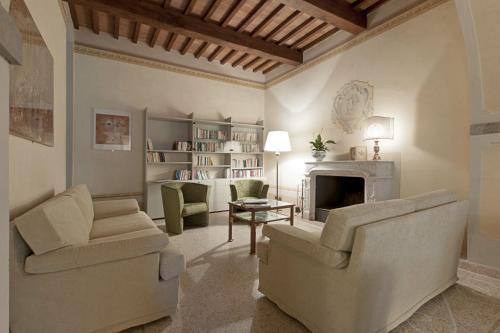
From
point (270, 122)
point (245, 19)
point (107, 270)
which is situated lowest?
point (107, 270)

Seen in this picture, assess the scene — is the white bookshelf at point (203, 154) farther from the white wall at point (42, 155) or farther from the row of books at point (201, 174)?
the white wall at point (42, 155)

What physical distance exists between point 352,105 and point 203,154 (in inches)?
125

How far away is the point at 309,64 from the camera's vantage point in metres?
5.16

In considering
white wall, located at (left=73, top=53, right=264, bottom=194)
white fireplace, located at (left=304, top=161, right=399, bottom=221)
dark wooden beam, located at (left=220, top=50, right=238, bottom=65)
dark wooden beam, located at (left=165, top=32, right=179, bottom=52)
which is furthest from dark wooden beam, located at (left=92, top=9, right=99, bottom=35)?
white fireplace, located at (left=304, top=161, right=399, bottom=221)

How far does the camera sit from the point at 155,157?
499 centimetres

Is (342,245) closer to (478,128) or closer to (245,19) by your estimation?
(478,128)

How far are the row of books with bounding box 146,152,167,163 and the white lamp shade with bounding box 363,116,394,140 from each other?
12.6ft

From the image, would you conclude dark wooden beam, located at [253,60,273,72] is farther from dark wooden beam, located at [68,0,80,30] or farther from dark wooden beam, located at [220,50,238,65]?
dark wooden beam, located at [68,0,80,30]

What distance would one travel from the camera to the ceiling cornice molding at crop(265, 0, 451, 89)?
3.31 meters

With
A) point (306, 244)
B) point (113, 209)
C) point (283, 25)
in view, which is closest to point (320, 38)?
point (283, 25)

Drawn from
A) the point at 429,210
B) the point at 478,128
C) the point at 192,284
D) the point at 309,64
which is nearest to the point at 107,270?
the point at 192,284

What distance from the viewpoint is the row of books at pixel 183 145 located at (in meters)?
5.14

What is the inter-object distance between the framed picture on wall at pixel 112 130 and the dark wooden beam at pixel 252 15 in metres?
2.68

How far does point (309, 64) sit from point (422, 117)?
2546 mm
